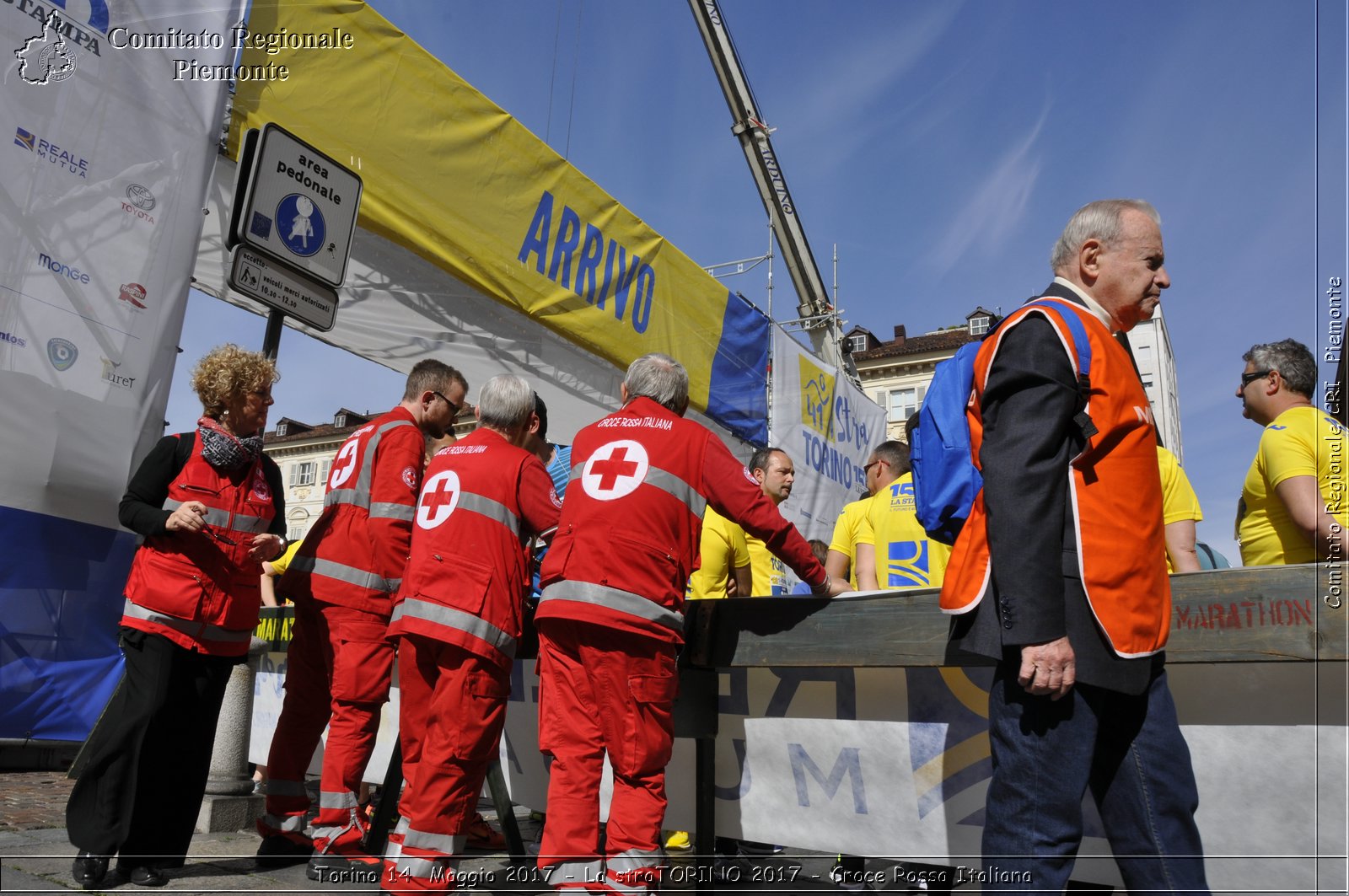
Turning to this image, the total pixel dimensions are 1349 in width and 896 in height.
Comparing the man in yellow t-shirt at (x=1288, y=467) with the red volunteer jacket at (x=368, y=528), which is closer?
the man in yellow t-shirt at (x=1288, y=467)

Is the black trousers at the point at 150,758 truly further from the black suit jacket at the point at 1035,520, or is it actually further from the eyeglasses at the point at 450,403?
the black suit jacket at the point at 1035,520

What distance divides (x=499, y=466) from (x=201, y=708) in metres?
1.35

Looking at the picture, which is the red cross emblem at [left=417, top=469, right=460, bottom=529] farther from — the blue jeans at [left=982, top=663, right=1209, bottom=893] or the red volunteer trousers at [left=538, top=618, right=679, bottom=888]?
the blue jeans at [left=982, top=663, right=1209, bottom=893]

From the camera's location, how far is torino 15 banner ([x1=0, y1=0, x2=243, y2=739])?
4.64m

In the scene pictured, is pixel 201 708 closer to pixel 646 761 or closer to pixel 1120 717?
pixel 646 761

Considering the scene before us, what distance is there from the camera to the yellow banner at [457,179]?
5875 millimetres

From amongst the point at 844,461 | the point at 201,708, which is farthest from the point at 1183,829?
the point at 844,461

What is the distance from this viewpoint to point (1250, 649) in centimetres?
223

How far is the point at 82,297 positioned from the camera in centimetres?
484

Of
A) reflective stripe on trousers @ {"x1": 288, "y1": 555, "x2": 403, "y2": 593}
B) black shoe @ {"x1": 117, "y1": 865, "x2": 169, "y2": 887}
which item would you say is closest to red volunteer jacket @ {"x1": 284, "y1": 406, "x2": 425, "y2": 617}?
reflective stripe on trousers @ {"x1": 288, "y1": 555, "x2": 403, "y2": 593}

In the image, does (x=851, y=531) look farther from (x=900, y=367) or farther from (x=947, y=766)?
(x=900, y=367)

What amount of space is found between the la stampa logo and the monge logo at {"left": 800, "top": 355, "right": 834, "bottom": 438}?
856 cm

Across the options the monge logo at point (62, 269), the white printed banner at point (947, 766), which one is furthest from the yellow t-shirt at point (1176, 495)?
the monge logo at point (62, 269)

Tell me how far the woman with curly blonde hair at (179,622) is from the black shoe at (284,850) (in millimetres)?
357
